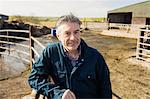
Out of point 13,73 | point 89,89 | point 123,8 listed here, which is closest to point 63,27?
point 89,89

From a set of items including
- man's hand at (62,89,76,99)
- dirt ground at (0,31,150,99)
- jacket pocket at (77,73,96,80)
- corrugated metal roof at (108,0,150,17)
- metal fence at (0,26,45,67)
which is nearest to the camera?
man's hand at (62,89,76,99)

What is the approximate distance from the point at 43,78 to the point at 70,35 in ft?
1.35

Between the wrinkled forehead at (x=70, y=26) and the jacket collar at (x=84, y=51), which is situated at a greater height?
the wrinkled forehead at (x=70, y=26)

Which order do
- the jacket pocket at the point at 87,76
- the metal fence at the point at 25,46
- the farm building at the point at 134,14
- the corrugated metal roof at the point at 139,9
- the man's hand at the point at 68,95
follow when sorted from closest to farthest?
1. the man's hand at the point at 68,95
2. the jacket pocket at the point at 87,76
3. the metal fence at the point at 25,46
4. the corrugated metal roof at the point at 139,9
5. the farm building at the point at 134,14

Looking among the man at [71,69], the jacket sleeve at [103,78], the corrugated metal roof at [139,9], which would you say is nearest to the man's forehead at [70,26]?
the man at [71,69]

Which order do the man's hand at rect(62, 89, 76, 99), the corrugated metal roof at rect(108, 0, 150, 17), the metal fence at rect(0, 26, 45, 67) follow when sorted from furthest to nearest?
the corrugated metal roof at rect(108, 0, 150, 17), the metal fence at rect(0, 26, 45, 67), the man's hand at rect(62, 89, 76, 99)

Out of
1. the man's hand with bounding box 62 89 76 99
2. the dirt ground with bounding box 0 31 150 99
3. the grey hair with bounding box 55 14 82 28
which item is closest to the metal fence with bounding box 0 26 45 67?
the dirt ground with bounding box 0 31 150 99

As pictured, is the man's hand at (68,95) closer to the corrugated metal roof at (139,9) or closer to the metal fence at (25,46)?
the metal fence at (25,46)

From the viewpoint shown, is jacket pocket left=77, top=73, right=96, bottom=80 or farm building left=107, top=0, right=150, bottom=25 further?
farm building left=107, top=0, right=150, bottom=25

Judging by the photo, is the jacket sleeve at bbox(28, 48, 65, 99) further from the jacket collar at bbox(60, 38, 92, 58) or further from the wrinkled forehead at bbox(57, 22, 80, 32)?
the wrinkled forehead at bbox(57, 22, 80, 32)

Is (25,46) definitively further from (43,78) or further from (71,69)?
(71,69)

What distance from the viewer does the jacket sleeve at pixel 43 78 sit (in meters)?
2.06

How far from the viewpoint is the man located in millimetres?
2057

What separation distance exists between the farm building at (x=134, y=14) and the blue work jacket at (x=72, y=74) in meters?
24.2
